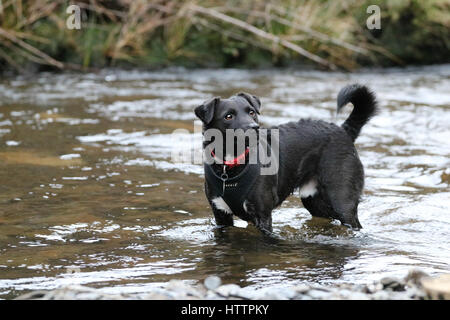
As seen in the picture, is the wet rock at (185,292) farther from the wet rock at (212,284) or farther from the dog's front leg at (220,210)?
the dog's front leg at (220,210)

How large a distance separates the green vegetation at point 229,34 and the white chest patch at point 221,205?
8690 mm

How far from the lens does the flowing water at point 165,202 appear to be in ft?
15.5

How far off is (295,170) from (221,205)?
74 cm

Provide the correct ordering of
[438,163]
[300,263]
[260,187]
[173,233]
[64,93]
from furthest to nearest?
[64,93], [438,163], [173,233], [260,187], [300,263]

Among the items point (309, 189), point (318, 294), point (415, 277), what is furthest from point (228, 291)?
point (309, 189)

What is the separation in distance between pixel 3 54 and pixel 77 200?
25.3ft

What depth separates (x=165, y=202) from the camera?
21.1 feet

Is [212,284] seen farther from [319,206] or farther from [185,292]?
[319,206]

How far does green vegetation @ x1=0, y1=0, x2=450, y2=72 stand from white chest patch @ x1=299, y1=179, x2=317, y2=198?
8.09m

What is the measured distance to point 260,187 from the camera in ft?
17.2

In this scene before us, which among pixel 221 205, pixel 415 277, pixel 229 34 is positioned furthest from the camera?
pixel 229 34

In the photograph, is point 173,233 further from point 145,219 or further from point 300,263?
point 300,263

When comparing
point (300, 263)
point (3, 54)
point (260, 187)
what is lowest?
point (300, 263)
